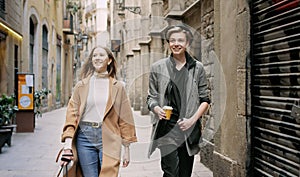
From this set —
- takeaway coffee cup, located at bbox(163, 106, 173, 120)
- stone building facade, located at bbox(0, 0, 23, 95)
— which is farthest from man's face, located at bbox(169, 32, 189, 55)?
stone building facade, located at bbox(0, 0, 23, 95)

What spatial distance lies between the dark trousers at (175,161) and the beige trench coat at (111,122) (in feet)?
1.04

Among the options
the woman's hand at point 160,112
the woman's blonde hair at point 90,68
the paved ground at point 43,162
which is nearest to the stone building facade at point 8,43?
the paved ground at point 43,162

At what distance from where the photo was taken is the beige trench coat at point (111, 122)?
3236 mm

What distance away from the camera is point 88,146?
10.7ft

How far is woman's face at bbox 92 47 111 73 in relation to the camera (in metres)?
3.34

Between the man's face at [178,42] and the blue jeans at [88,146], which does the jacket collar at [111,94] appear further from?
the man's face at [178,42]

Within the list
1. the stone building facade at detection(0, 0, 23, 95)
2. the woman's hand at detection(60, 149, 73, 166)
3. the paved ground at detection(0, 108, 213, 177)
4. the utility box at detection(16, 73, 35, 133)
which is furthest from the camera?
the stone building facade at detection(0, 0, 23, 95)

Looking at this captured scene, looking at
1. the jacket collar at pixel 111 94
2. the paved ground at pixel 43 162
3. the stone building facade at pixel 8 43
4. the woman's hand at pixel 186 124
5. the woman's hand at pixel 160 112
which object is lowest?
the paved ground at pixel 43 162

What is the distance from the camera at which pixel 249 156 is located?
4328mm

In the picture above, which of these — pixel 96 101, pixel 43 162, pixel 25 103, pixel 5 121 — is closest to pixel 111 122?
pixel 96 101

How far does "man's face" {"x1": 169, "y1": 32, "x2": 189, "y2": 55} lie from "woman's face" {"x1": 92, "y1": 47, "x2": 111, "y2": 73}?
1.83 feet

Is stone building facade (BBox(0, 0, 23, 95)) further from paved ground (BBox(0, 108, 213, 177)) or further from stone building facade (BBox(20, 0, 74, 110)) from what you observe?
paved ground (BBox(0, 108, 213, 177))

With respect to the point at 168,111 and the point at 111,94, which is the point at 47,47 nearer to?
the point at 111,94

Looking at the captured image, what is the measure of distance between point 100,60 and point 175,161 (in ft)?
3.40
